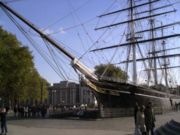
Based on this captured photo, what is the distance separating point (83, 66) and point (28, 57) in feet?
64.8

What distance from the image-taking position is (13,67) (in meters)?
53.5

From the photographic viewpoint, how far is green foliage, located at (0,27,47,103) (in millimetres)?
51719

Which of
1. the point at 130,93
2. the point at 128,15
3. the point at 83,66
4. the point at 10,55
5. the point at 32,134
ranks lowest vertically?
the point at 32,134

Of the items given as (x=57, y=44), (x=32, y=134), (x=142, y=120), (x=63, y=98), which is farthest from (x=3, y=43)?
(x=63, y=98)

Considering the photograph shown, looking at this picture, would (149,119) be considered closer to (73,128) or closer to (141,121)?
(141,121)

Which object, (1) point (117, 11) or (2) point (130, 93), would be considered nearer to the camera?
(2) point (130, 93)

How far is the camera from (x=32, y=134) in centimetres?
1877

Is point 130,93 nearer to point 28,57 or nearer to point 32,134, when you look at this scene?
point 28,57

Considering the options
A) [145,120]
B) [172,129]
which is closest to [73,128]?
[145,120]

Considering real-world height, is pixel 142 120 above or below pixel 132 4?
below

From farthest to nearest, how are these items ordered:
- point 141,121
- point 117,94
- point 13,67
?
point 13,67, point 117,94, point 141,121

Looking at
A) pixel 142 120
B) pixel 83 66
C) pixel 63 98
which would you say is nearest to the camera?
pixel 142 120

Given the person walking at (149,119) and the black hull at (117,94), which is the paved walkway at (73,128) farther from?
the black hull at (117,94)

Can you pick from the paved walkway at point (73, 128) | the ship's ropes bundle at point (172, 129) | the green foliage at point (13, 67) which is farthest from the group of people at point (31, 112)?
the ship's ropes bundle at point (172, 129)
